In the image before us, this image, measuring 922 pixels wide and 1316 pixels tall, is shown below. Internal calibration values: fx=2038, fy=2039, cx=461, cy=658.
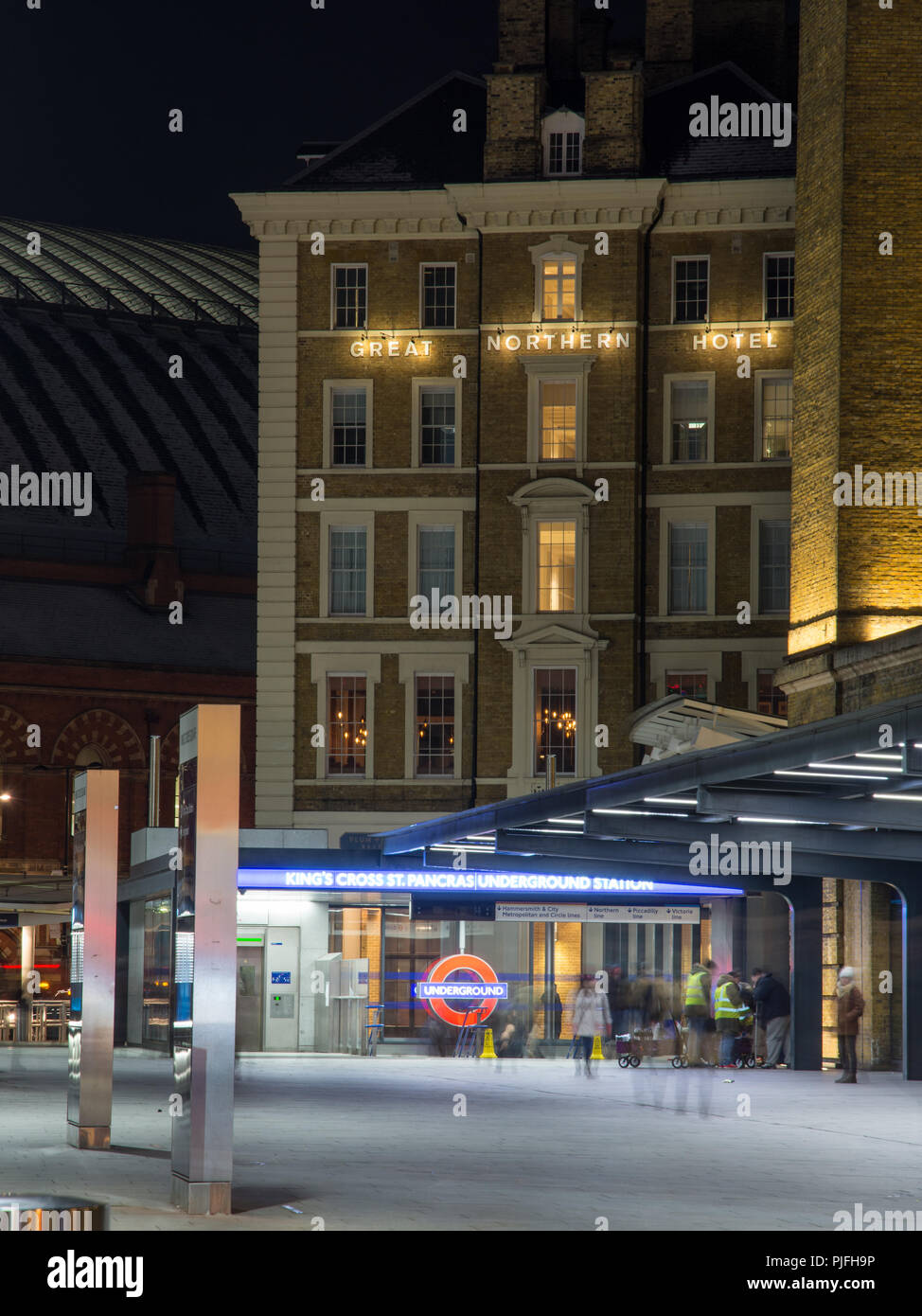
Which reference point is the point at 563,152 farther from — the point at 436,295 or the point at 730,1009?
the point at 730,1009

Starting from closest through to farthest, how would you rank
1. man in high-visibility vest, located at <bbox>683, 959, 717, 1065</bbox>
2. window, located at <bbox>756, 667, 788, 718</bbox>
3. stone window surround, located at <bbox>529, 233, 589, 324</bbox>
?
1. man in high-visibility vest, located at <bbox>683, 959, 717, 1065</bbox>
2. window, located at <bbox>756, 667, 788, 718</bbox>
3. stone window surround, located at <bbox>529, 233, 589, 324</bbox>

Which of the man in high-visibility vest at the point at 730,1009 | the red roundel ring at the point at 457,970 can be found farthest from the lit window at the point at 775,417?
the man in high-visibility vest at the point at 730,1009

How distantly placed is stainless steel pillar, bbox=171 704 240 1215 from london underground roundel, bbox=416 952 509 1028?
89.7ft

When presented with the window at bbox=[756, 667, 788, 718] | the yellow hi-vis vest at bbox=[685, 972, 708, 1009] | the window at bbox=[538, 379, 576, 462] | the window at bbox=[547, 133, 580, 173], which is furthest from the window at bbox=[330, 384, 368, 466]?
the yellow hi-vis vest at bbox=[685, 972, 708, 1009]

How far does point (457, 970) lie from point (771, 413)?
52.5ft

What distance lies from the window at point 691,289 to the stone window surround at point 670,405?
4.40 feet

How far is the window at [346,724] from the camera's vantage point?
50250 millimetres

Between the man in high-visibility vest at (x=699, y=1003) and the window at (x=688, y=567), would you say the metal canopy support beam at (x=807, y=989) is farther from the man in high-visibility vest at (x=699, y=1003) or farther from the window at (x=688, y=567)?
the window at (x=688, y=567)

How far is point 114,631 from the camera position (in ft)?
254

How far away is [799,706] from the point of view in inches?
1416

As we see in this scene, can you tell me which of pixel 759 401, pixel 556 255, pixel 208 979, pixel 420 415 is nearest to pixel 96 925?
pixel 208 979

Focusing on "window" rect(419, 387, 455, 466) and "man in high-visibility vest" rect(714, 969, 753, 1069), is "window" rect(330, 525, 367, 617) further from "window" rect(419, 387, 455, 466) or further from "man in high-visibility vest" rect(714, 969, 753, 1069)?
"man in high-visibility vest" rect(714, 969, 753, 1069)

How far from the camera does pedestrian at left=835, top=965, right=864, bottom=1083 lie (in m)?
31.5

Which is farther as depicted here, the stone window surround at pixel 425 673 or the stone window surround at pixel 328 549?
the stone window surround at pixel 328 549
